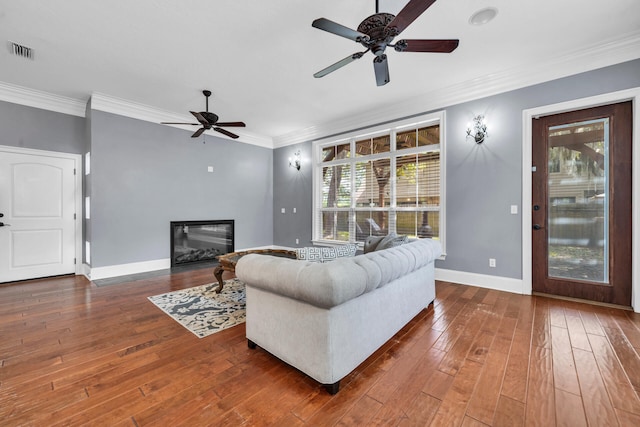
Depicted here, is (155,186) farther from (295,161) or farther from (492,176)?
(492,176)

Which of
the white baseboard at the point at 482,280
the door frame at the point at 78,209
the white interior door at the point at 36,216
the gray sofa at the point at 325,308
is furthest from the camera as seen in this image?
the door frame at the point at 78,209

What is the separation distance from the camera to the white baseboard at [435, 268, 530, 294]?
3483 mm

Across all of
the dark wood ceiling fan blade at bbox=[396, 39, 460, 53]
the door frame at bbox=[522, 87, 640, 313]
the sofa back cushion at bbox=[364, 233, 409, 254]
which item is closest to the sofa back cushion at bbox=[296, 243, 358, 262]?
the sofa back cushion at bbox=[364, 233, 409, 254]

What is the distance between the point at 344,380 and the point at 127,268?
173 inches

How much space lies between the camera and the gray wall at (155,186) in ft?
14.0

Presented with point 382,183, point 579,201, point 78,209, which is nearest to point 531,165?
point 579,201

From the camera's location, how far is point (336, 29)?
1.98 m

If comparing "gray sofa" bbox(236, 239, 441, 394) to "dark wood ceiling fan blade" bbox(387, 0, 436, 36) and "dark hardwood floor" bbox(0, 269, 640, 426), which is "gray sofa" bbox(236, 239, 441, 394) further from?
"dark wood ceiling fan blade" bbox(387, 0, 436, 36)

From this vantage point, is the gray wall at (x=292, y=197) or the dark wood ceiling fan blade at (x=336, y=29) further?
the gray wall at (x=292, y=197)

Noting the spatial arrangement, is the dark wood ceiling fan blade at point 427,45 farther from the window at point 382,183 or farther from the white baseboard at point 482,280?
the white baseboard at point 482,280

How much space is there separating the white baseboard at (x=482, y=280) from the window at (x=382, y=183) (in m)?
0.53

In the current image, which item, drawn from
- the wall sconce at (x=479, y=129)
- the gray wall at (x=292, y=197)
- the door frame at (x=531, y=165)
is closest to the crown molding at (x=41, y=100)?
the gray wall at (x=292, y=197)

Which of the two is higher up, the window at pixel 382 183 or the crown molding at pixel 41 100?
the crown molding at pixel 41 100

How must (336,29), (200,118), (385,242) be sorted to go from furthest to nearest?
(200,118) < (385,242) < (336,29)
